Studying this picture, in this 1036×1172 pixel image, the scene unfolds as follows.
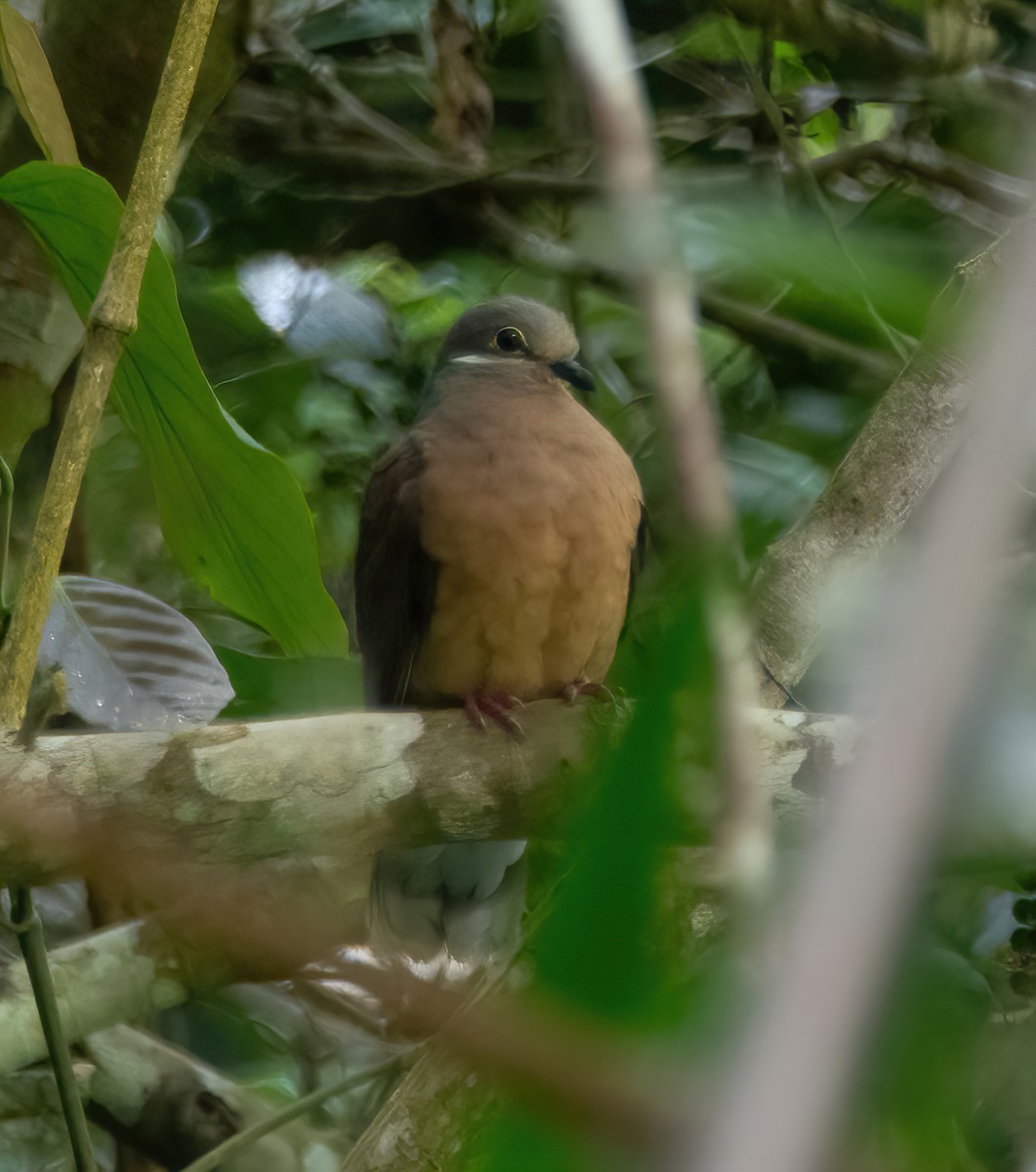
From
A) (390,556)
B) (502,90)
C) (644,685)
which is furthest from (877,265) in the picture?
(502,90)

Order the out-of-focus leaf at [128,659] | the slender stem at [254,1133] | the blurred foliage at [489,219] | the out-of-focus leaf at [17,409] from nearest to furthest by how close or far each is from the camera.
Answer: the slender stem at [254,1133], the out-of-focus leaf at [128,659], the out-of-focus leaf at [17,409], the blurred foliage at [489,219]

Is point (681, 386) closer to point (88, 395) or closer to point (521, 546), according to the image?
point (88, 395)

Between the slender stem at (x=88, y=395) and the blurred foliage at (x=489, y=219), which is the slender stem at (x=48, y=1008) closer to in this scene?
the slender stem at (x=88, y=395)

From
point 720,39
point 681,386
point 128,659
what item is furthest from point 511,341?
point 681,386

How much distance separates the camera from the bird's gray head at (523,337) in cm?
276

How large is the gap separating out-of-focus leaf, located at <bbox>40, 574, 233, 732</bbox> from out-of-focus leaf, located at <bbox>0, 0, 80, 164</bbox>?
0.64 m

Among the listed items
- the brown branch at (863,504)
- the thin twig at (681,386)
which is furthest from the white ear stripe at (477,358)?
the thin twig at (681,386)

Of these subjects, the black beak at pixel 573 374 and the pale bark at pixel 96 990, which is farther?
the black beak at pixel 573 374

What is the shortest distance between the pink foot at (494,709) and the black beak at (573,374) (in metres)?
0.69

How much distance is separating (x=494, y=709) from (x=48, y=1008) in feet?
2.78

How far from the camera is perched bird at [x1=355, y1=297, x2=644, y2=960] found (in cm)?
242

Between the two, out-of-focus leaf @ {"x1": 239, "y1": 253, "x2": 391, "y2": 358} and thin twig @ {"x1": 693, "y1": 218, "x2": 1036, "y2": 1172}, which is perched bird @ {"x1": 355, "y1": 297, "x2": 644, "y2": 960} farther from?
thin twig @ {"x1": 693, "y1": 218, "x2": 1036, "y2": 1172}

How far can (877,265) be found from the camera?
0.55 metres

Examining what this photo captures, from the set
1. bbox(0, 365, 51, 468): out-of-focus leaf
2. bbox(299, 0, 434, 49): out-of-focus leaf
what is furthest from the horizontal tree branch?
bbox(299, 0, 434, 49): out-of-focus leaf
